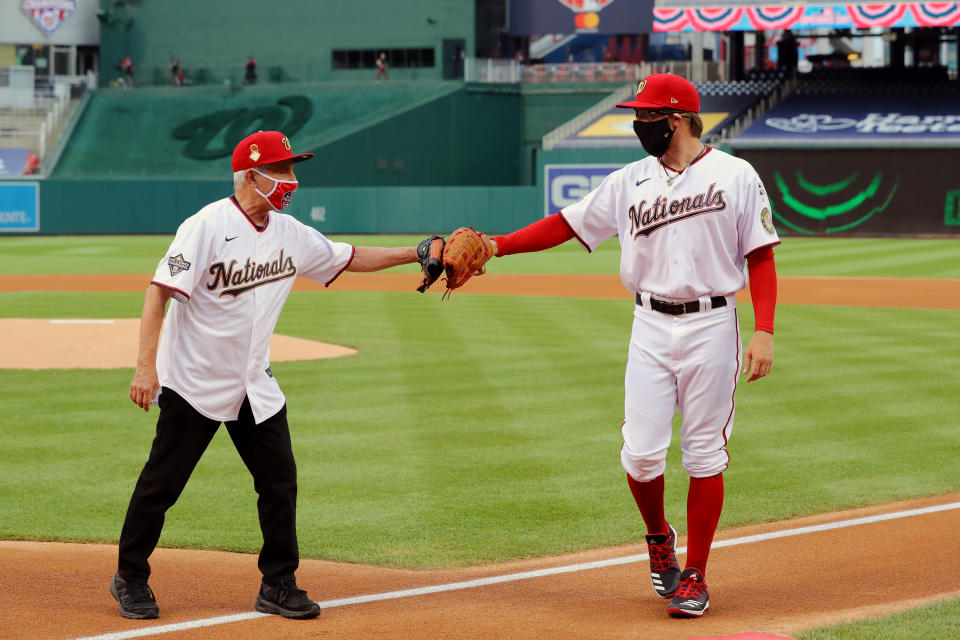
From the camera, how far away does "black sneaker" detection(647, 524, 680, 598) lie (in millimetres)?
5664

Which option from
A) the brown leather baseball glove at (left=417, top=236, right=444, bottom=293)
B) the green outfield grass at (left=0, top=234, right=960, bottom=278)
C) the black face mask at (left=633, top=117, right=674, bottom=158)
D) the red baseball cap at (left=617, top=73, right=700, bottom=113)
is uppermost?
the red baseball cap at (left=617, top=73, right=700, bottom=113)

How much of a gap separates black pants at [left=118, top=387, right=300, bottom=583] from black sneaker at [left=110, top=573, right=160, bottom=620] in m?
0.04

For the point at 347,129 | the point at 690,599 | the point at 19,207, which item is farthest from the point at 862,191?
the point at 690,599

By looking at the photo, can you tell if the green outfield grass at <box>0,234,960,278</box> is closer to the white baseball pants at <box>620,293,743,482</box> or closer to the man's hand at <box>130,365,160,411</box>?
the white baseball pants at <box>620,293,743,482</box>

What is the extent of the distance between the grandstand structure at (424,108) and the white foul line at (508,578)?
33.3 meters

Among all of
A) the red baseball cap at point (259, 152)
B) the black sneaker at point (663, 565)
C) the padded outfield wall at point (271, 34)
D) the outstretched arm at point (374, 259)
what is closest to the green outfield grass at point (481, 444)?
the black sneaker at point (663, 565)

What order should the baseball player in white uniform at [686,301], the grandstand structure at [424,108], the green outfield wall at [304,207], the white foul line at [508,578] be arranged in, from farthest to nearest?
the green outfield wall at [304,207], the grandstand structure at [424,108], the baseball player in white uniform at [686,301], the white foul line at [508,578]

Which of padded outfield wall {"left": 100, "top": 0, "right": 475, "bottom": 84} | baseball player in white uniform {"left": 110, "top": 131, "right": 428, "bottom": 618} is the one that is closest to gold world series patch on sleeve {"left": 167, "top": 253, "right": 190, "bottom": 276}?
baseball player in white uniform {"left": 110, "top": 131, "right": 428, "bottom": 618}

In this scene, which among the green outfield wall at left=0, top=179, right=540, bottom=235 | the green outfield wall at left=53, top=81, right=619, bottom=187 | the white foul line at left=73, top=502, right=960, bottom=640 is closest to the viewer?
the white foul line at left=73, top=502, right=960, bottom=640

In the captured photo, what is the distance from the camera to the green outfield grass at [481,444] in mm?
7191

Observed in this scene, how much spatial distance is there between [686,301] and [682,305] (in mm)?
26

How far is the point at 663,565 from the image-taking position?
5.70 m

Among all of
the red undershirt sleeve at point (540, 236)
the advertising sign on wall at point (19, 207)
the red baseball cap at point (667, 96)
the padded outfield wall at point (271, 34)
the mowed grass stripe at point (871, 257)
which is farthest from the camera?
the padded outfield wall at point (271, 34)

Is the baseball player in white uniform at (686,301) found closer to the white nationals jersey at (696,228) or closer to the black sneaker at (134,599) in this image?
the white nationals jersey at (696,228)
